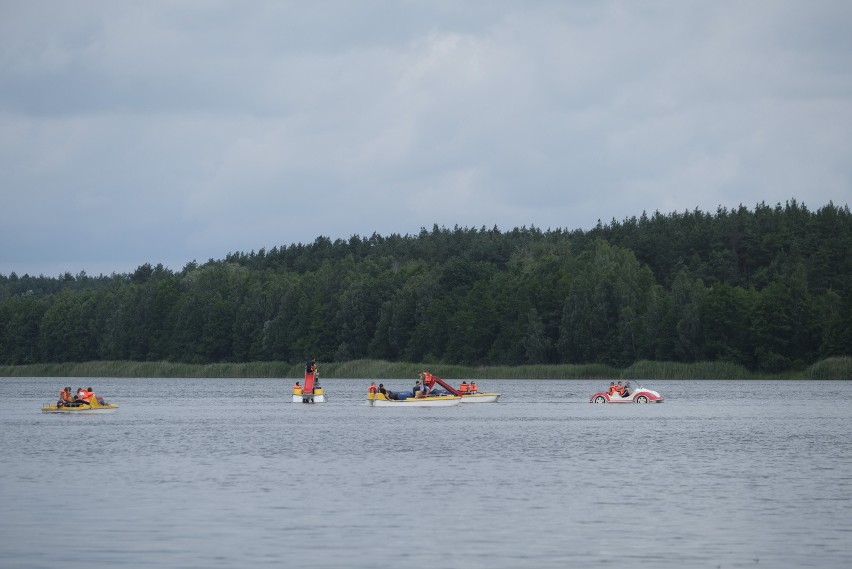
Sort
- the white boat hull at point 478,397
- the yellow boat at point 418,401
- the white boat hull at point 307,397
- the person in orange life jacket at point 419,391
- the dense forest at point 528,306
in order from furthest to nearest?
the dense forest at point 528,306 < the white boat hull at point 307,397 < the white boat hull at point 478,397 < the person in orange life jacket at point 419,391 < the yellow boat at point 418,401

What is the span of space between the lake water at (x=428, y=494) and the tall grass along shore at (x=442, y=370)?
66788 mm

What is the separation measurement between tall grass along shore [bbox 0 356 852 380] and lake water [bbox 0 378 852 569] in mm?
66788

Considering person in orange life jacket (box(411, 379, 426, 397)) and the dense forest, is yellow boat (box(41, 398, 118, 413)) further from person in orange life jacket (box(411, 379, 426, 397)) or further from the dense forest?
the dense forest

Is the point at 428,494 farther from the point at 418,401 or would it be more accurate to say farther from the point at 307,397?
the point at 307,397

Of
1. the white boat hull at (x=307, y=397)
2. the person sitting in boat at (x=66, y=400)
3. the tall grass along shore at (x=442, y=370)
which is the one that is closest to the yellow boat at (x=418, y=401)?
the white boat hull at (x=307, y=397)

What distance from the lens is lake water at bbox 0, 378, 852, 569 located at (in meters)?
21.5

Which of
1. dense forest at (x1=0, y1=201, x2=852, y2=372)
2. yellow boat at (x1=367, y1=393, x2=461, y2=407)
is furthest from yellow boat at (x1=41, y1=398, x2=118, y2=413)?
dense forest at (x1=0, y1=201, x2=852, y2=372)

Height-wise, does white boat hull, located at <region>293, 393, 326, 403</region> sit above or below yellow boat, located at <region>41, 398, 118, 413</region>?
above

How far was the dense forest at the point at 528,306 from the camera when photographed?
12888 cm

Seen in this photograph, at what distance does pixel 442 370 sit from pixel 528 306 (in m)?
15.7

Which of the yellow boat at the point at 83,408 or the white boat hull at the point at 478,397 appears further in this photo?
the white boat hull at the point at 478,397

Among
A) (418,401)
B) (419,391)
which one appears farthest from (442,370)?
(418,401)

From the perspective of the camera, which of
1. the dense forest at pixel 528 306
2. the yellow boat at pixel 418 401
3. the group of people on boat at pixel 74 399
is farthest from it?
the dense forest at pixel 528 306

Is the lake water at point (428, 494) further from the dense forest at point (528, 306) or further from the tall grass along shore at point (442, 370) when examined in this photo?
the dense forest at point (528, 306)
